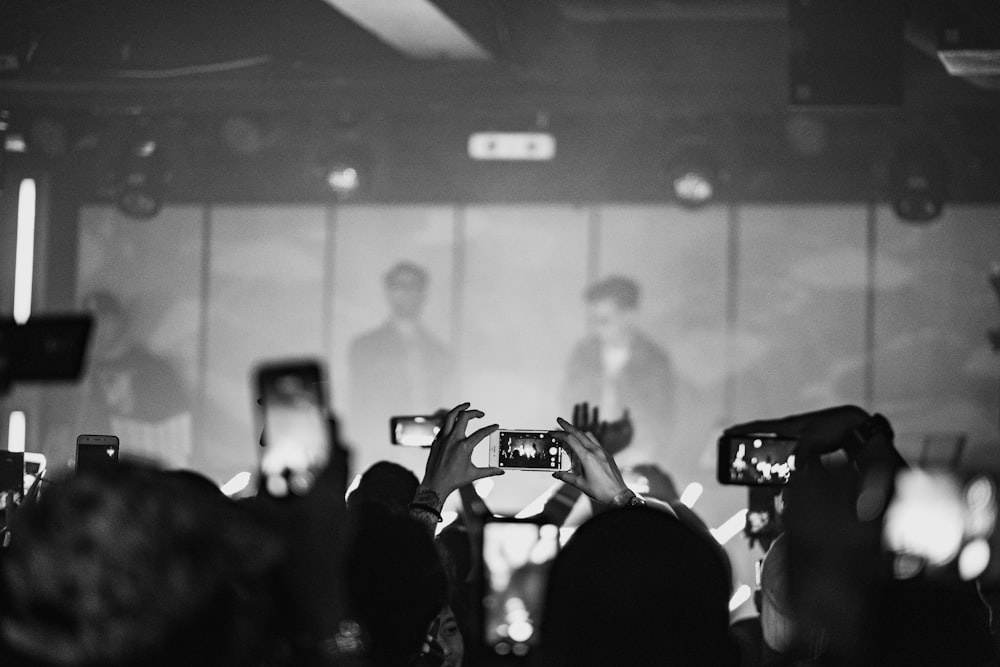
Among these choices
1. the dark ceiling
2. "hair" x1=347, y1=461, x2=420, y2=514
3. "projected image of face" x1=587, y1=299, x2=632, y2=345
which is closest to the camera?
"hair" x1=347, y1=461, x2=420, y2=514

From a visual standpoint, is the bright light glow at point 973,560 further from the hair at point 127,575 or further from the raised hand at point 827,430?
the hair at point 127,575

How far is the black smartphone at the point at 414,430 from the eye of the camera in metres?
2.64

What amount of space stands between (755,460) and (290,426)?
927mm

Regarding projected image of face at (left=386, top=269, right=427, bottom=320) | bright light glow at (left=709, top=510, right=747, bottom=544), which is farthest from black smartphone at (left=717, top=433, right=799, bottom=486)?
projected image of face at (left=386, top=269, right=427, bottom=320)

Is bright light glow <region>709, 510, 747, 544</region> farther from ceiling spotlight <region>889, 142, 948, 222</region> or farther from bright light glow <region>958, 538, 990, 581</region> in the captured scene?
bright light glow <region>958, 538, 990, 581</region>

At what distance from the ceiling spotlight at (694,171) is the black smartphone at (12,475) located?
537 centimetres

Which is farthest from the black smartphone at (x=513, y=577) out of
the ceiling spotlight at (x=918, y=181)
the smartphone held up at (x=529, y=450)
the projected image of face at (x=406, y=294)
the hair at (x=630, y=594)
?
the projected image of face at (x=406, y=294)

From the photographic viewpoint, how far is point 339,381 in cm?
824

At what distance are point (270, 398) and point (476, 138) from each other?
562cm

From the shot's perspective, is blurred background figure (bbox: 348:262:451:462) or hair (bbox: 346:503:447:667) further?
blurred background figure (bbox: 348:262:451:462)

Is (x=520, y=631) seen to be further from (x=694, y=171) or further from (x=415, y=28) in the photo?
(x=694, y=171)

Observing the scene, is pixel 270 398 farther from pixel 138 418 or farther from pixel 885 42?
pixel 138 418

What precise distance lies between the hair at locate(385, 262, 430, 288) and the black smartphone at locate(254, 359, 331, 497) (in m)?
5.71

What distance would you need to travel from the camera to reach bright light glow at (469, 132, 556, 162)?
25.6 feet
